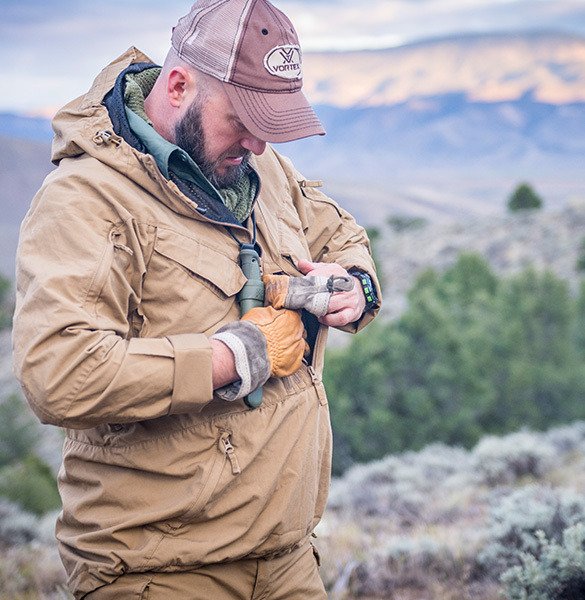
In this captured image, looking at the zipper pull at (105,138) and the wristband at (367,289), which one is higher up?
the zipper pull at (105,138)

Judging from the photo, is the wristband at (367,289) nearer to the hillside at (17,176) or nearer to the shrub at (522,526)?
the shrub at (522,526)

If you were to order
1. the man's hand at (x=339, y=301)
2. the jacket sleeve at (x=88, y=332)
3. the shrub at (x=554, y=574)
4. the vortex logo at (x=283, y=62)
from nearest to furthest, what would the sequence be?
the jacket sleeve at (x=88, y=332), the vortex logo at (x=283, y=62), the man's hand at (x=339, y=301), the shrub at (x=554, y=574)

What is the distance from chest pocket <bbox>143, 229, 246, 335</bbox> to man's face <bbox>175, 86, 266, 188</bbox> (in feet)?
0.86

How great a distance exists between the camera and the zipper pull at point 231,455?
2262 millimetres

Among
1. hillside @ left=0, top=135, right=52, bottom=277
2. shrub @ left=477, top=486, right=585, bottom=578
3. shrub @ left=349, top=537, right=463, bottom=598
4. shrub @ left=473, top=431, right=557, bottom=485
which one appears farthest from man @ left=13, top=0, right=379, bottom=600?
hillside @ left=0, top=135, right=52, bottom=277

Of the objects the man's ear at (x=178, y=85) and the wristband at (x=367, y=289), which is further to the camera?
the wristband at (x=367, y=289)

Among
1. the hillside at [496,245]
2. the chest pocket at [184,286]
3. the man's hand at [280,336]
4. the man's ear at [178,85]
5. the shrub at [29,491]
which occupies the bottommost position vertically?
the hillside at [496,245]

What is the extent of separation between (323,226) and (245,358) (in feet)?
3.24

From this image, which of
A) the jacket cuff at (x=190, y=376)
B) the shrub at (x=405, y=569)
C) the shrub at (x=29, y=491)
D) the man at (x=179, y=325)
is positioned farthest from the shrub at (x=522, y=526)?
the shrub at (x=29, y=491)

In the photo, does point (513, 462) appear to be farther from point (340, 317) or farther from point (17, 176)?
point (17, 176)

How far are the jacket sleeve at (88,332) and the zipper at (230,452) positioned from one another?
0.20 meters

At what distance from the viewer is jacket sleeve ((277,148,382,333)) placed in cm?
297

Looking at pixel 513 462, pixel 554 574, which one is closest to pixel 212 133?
pixel 554 574

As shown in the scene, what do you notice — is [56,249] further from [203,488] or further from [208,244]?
[203,488]
